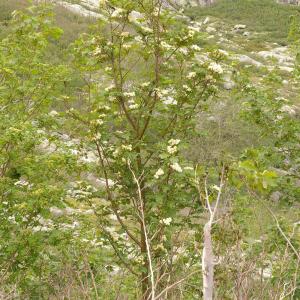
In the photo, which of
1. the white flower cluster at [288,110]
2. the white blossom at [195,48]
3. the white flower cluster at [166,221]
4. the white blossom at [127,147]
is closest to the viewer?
the white flower cluster at [166,221]

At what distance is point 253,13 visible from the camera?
88.1 metres

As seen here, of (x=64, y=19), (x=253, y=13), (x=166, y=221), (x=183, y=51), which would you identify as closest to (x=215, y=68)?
(x=183, y=51)

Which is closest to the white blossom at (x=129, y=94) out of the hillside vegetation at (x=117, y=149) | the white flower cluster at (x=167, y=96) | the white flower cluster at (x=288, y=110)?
the hillside vegetation at (x=117, y=149)

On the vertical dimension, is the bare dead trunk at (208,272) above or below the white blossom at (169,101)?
above

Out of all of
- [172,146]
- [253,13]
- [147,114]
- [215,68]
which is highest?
[215,68]

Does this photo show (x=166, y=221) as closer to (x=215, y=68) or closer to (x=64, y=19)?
(x=215, y=68)

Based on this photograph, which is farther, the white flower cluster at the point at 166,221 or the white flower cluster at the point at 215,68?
the white flower cluster at the point at 215,68

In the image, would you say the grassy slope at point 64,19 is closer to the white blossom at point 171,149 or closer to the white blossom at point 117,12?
the white blossom at point 117,12

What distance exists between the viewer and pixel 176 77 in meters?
5.31

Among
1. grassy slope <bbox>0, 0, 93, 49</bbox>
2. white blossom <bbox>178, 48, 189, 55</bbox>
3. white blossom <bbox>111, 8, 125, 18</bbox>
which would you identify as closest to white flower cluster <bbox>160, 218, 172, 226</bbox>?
white blossom <bbox>178, 48, 189, 55</bbox>

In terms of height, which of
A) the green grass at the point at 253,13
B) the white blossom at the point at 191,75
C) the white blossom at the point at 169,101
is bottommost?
Answer: the green grass at the point at 253,13

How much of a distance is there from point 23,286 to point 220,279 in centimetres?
268

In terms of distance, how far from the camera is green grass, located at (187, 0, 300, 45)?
264 feet

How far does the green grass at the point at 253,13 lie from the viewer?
8050 cm
